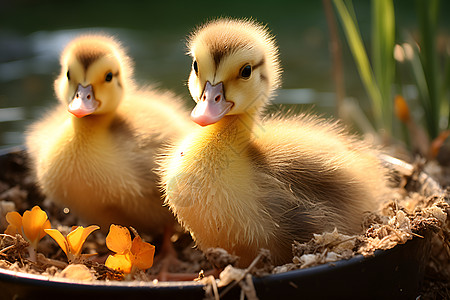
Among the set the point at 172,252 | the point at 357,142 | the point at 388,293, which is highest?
the point at 357,142

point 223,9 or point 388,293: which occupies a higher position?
point 223,9

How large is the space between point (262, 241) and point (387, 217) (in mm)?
270

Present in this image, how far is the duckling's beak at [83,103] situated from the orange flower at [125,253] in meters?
0.29

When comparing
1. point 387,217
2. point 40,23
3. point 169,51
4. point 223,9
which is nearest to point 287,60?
point 169,51

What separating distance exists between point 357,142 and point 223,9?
12.0ft

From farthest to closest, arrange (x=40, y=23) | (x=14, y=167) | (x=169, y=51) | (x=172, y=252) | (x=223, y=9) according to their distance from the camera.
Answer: (x=223, y=9) → (x=40, y=23) → (x=169, y=51) → (x=14, y=167) → (x=172, y=252)

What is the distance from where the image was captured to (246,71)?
979 mm

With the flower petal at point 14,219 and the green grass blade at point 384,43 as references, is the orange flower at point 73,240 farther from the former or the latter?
the green grass blade at point 384,43

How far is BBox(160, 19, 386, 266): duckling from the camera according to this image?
3.02ft

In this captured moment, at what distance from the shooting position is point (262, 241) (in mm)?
919

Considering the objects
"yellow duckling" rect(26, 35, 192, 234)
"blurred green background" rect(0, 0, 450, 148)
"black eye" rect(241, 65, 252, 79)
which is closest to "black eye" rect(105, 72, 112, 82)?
"yellow duckling" rect(26, 35, 192, 234)

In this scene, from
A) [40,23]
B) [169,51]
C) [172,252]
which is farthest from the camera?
[40,23]

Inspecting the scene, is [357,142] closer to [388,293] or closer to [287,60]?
[388,293]

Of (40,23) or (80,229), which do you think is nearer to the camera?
(80,229)
